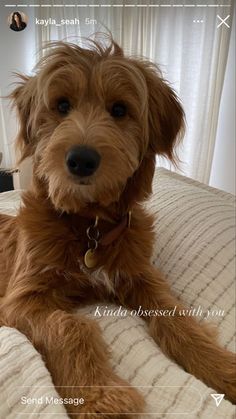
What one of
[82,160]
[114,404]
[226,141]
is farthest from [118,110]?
[226,141]

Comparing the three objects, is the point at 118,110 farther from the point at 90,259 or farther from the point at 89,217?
the point at 90,259

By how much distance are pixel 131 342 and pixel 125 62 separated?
2.31 ft

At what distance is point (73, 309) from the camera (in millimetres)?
1040

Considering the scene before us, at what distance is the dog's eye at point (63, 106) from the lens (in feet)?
3.33

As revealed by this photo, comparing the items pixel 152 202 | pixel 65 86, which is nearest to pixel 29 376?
pixel 65 86

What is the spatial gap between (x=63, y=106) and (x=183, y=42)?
1.21 meters

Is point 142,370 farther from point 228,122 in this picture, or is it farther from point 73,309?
point 228,122

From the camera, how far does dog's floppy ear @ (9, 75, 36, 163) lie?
109 centimetres

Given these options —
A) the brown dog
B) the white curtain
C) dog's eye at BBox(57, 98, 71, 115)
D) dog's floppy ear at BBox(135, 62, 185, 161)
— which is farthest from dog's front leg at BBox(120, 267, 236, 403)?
the white curtain

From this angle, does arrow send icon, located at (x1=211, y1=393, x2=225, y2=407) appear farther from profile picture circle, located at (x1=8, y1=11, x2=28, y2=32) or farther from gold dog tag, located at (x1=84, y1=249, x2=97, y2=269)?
profile picture circle, located at (x1=8, y1=11, x2=28, y2=32)

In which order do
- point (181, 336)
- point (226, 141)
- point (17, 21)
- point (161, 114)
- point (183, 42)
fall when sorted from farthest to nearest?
point (226, 141) → point (183, 42) → point (17, 21) → point (161, 114) → point (181, 336)

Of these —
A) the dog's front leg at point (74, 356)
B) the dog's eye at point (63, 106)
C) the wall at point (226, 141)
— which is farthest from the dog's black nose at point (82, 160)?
the wall at point (226, 141)

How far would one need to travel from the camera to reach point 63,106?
1.02 metres

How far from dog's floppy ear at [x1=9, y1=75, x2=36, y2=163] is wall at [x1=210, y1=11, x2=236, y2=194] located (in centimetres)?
141
